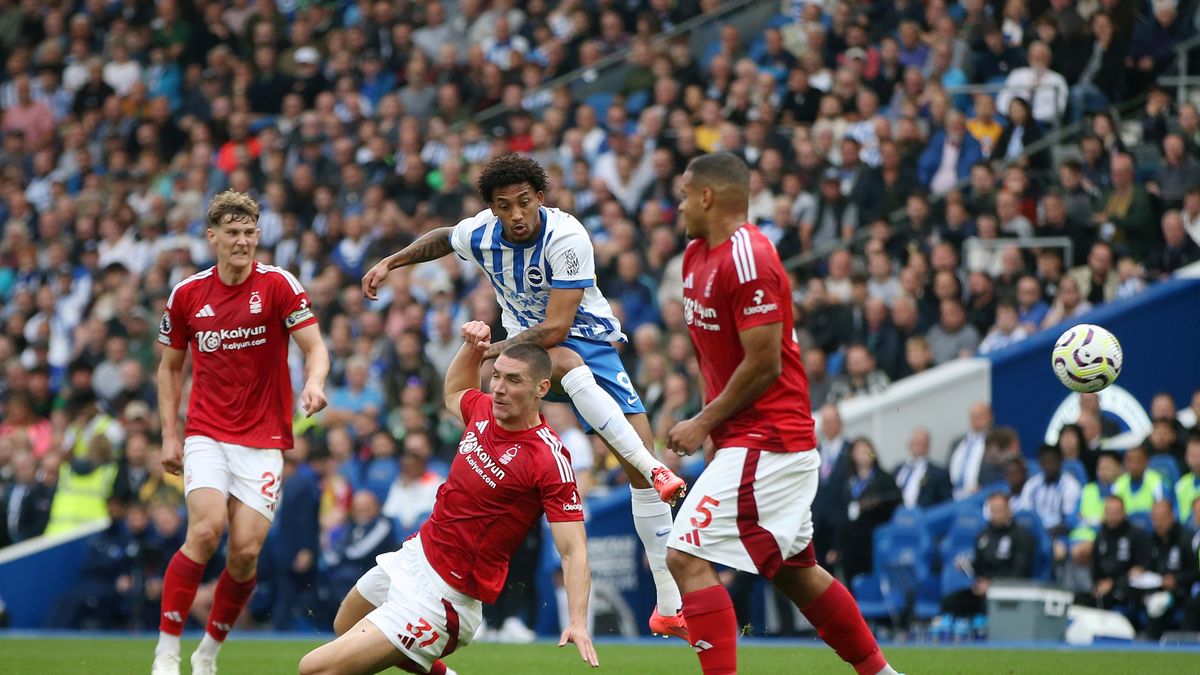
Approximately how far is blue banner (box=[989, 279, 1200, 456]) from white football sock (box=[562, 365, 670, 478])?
288 inches

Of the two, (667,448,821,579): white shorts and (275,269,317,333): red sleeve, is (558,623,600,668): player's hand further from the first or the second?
(275,269,317,333): red sleeve

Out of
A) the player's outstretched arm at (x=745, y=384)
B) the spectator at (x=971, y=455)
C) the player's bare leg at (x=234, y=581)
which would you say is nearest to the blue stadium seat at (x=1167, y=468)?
the spectator at (x=971, y=455)

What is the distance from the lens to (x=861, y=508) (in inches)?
580

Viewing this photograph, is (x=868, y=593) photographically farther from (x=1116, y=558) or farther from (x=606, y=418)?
(x=606, y=418)

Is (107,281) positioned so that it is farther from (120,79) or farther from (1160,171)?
(1160,171)

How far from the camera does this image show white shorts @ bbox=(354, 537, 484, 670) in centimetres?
763

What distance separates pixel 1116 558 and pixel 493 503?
7.31 metres

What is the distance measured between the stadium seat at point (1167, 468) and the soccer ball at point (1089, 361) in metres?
4.13

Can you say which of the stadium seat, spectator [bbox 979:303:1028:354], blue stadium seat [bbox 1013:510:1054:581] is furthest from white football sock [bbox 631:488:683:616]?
spectator [bbox 979:303:1028:354]

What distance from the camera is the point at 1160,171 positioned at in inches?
639

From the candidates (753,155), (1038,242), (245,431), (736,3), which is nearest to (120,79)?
(736,3)

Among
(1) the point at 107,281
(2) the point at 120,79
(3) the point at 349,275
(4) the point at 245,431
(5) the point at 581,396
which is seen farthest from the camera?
(2) the point at 120,79

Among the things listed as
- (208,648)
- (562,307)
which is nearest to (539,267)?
(562,307)

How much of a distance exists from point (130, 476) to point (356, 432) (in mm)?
2485
